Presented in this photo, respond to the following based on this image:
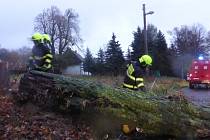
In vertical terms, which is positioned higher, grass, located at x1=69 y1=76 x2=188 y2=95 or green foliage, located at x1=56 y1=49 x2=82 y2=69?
green foliage, located at x1=56 y1=49 x2=82 y2=69

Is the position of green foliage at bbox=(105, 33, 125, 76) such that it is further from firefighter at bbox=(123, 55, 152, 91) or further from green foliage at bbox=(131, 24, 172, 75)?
firefighter at bbox=(123, 55, 152, 91)

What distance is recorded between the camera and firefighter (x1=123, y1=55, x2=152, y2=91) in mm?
11219

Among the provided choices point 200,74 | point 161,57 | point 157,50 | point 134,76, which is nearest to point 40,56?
point 134,76

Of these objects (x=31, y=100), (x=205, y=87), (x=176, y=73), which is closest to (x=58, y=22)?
(x=176, y=73)

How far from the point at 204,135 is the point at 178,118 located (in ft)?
1.81

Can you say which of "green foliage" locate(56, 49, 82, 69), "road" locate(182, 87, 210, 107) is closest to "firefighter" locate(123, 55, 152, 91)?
"road" locate(182, 87, 210, 107)

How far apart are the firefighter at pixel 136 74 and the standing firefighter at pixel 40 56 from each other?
6.35ft

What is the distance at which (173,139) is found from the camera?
9445 mm

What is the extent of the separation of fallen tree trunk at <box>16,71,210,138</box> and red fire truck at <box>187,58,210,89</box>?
103ft

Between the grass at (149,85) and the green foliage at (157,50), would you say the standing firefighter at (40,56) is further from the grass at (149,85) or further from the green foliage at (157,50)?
the green foliage at (157,50)

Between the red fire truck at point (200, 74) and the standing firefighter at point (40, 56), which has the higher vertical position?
the standing firefighter at point (40, 56)

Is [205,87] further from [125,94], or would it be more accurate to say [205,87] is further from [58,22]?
[58,22]

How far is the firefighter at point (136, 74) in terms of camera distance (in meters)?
11.2

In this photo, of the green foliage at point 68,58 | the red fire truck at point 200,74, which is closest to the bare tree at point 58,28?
the green foliage at point 68,58
